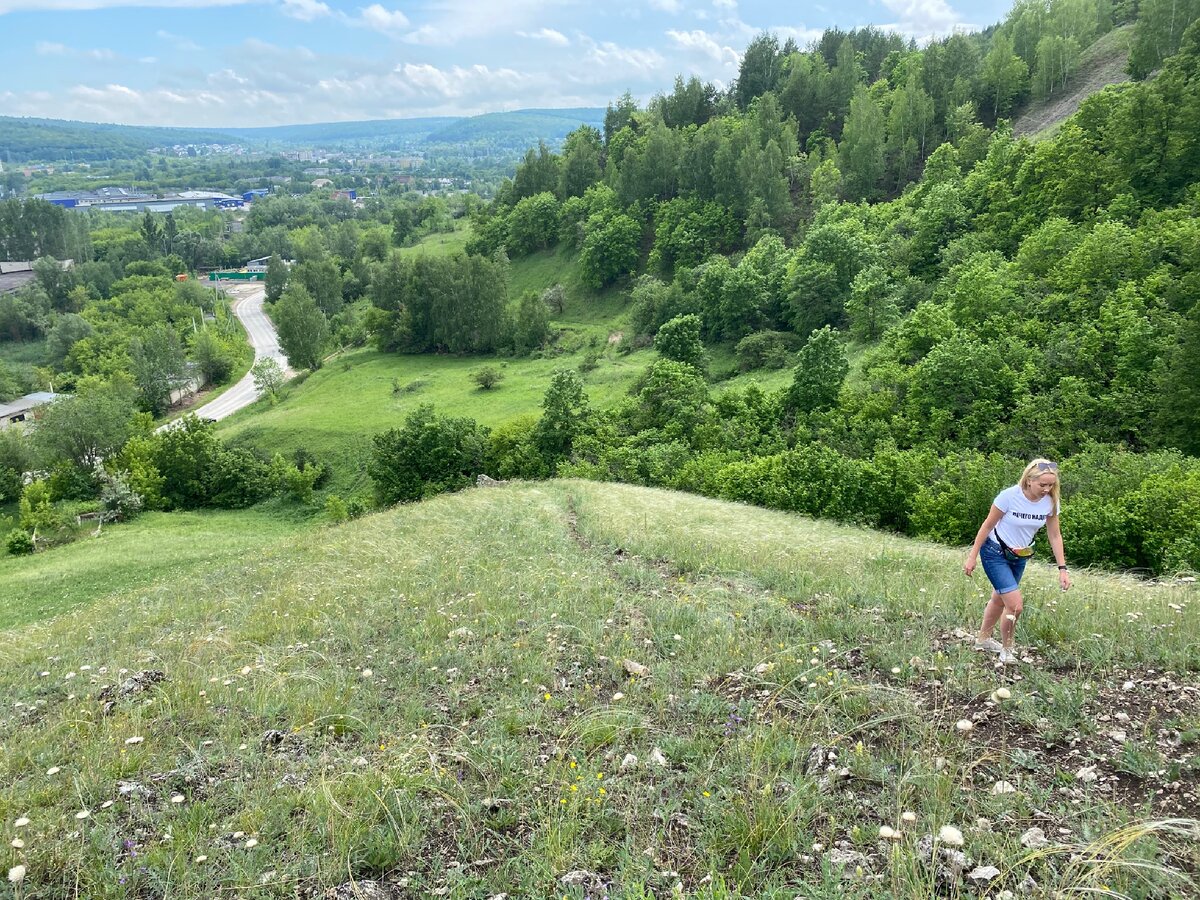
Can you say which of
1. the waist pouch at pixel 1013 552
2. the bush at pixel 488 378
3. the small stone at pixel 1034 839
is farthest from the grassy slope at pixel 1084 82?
the small stone at pixel 1034 839

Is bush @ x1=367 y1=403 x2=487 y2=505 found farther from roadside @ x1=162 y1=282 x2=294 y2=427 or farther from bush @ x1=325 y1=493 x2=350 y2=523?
roadside @ x1=162 y1=282 x2=294 y2=427

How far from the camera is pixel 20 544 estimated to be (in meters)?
43.4

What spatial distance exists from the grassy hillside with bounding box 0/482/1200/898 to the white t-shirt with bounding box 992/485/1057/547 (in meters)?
1.39

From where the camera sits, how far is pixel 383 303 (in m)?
93.2

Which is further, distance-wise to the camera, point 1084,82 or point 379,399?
point 379,399

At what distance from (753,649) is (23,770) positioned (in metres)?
8.21

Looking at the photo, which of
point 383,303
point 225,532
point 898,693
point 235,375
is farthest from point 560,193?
point 898,693

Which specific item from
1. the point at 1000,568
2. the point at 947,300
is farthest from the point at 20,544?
the point at 947,300

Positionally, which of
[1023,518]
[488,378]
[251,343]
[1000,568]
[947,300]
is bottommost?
[251,343]

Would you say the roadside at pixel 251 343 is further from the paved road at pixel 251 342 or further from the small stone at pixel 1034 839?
the small stone at pixel 1034 839

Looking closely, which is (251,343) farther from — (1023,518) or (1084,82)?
(1023,518)

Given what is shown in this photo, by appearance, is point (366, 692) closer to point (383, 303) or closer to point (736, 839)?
point (736, 839)

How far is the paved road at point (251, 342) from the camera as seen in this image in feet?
284

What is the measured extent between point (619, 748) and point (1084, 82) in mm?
94233
